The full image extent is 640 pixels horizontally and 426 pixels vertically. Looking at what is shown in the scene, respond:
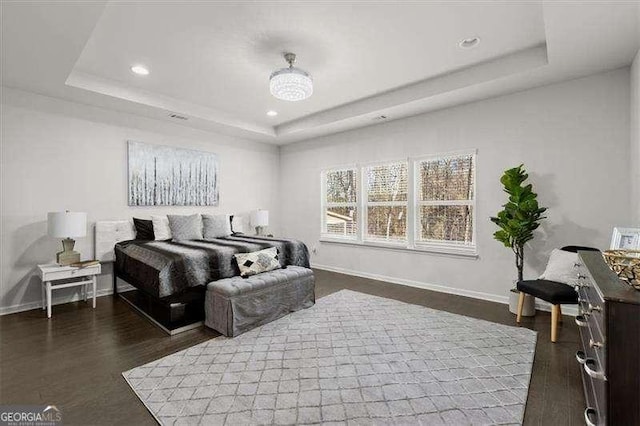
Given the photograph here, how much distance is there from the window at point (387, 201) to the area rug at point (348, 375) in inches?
81.5

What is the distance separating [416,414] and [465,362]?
844 mm

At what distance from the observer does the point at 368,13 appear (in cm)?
250

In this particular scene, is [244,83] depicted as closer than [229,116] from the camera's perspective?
Yes

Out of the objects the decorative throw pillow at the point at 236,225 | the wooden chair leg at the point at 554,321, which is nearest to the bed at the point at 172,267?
the decorative throw pillow at the point at 236,225

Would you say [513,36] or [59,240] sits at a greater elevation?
[513,36]

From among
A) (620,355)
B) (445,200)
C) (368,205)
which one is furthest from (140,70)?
(620,355)

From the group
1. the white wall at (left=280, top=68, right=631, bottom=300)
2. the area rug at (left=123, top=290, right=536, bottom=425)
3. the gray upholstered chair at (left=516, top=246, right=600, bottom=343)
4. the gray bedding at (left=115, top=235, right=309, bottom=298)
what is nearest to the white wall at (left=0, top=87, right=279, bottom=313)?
the gray bedding at (left=115, top=235, right=309, bottom=298)

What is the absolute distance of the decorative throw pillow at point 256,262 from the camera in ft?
11.2

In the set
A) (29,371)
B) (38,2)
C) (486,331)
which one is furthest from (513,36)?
(29,371)

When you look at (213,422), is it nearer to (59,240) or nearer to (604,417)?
(604,417)

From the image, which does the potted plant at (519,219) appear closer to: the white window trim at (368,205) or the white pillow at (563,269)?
the white pillow at (563,269)

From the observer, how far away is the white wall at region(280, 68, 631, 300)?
3182 mm

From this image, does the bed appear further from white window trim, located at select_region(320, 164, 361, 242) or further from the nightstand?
white window trim, located at select_region(320, 164, 361, 242)

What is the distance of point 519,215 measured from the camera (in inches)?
131
